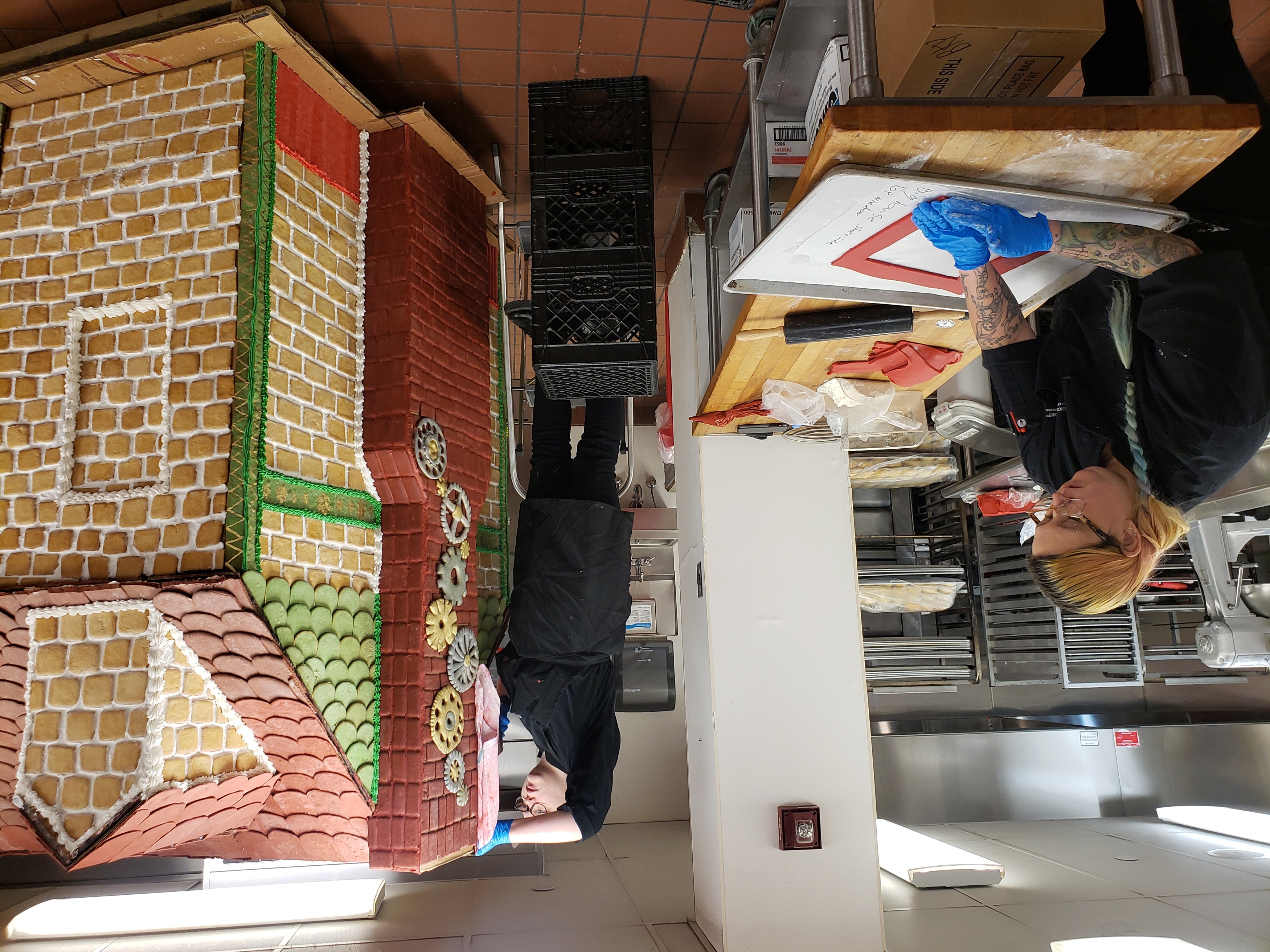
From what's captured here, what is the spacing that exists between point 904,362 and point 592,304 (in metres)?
0.98

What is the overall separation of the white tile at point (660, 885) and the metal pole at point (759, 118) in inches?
106

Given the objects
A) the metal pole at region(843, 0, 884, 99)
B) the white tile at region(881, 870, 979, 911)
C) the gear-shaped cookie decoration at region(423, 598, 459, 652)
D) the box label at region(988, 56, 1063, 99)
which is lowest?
the white tile at region(881, 870, 979, 911)

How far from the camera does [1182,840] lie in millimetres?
4234

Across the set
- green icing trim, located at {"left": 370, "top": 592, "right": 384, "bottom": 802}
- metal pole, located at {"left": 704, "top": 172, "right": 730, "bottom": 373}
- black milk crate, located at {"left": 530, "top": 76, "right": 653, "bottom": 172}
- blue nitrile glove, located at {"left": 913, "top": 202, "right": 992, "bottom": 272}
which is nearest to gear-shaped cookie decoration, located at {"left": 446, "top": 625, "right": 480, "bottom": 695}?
green icing trim, located at {"left": 370, "top": 592, "right": 384, "bottom": 802}

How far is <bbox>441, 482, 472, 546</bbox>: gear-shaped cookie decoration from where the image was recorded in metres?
2.93

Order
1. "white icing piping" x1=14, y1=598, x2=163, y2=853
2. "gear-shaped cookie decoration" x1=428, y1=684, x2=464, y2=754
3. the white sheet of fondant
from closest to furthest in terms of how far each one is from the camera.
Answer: the white sheet of fondant
"white icing piping" x1=14, y1=598, x2=163, y2=853
"gear-shaped cookie decoration" x1=428, y1=684, x2=464, y2=754

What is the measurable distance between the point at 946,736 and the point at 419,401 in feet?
11.7

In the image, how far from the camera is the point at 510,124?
10.3 ft

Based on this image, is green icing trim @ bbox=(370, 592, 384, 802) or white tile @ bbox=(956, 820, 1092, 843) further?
white tile @ bbox=(956, 820, 1092, 843)

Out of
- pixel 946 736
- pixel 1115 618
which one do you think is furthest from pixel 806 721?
pixel 1115 618

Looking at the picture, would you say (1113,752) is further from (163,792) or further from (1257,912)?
(163,792)

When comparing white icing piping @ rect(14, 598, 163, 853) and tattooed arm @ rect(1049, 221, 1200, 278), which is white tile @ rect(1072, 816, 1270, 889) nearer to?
tattooed arm @ rect(1049, 221, 1200, 278)

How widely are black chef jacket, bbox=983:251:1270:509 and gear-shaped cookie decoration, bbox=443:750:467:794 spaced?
2.06 metres

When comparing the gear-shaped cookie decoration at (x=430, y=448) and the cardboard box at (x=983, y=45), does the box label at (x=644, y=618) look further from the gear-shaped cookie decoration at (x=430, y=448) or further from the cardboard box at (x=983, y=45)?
the cardboard box at (x=983, y=45)
